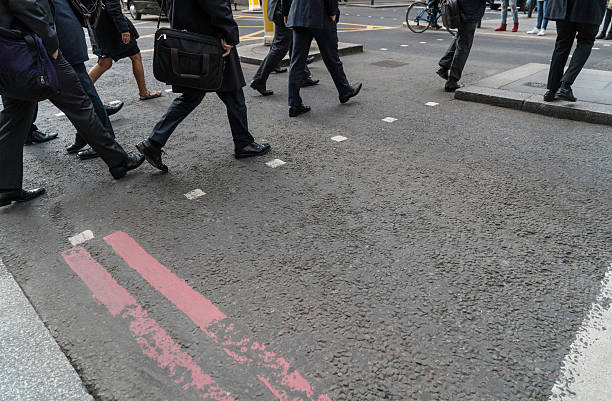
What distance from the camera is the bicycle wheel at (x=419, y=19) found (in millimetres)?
12781

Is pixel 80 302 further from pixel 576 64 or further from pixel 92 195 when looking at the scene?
pixel 576 64

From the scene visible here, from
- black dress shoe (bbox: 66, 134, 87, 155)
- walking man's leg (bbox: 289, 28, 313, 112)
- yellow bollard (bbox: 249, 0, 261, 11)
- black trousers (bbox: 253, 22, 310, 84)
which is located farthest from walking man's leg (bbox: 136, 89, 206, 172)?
yellow bollard (bbox: 249, 0, 261, 11)

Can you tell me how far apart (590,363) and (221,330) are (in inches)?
65.1

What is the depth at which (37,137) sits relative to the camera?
4.58m

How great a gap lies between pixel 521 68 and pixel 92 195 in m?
6.90

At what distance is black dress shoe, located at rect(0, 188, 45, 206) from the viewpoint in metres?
3.24

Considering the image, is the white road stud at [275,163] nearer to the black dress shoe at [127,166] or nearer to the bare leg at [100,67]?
the black dress shoe at [127,166]

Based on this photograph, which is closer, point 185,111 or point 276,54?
point 185,111

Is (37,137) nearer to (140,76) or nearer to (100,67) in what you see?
(100,67)

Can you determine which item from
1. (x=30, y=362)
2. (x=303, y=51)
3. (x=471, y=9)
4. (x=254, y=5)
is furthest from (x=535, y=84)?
(x=254, y=5)

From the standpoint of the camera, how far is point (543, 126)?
4.71 meters

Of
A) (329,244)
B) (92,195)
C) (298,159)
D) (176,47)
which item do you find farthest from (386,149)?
(92,195)

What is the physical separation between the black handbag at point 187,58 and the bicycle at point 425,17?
1092 cm

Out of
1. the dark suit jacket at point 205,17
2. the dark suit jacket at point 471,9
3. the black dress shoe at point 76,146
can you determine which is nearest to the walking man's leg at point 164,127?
the dark suit jacket at point 205,17
